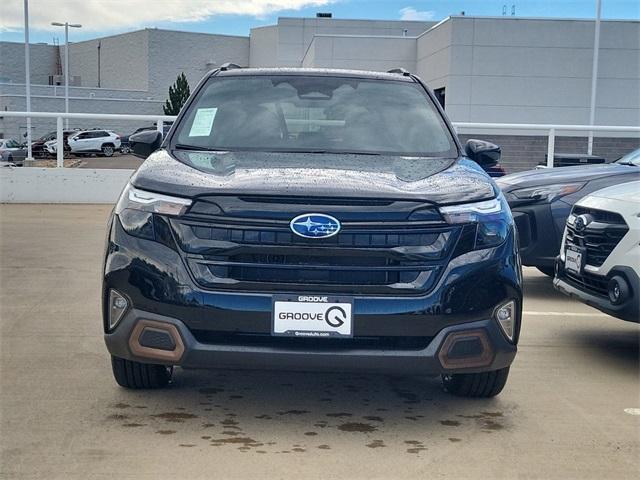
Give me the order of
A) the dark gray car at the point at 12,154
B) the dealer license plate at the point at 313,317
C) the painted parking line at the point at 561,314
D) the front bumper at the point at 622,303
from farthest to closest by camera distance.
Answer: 1. the dark gray car at the point at 12,154
2. the painted parking line at the point at 561,314
3. the front bumper at the point at 622,303
4. the dealer license plate at the point at 313,317

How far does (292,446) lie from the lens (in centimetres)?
349

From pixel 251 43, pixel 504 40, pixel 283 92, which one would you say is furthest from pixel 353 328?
pixel 251 43

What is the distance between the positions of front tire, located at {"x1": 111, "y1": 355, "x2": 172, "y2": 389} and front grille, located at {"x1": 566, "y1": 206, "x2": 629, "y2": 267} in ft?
8.78

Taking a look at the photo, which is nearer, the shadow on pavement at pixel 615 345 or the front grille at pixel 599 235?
the front grille at pixel 599 235

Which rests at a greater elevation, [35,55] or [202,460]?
[35,55]

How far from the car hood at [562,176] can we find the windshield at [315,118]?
218 centimetres

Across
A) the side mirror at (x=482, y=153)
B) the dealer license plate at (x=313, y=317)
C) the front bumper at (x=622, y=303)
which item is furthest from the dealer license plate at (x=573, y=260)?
the dealer license plate at (x=313, y=317)

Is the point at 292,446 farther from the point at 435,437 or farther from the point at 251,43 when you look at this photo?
the point at 251,43

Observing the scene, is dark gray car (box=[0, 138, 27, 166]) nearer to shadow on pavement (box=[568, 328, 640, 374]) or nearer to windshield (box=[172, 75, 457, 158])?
windshield (box=[172, 75, 457, 158])

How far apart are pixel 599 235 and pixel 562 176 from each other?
2.14m

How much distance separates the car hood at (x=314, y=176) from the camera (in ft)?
11.7

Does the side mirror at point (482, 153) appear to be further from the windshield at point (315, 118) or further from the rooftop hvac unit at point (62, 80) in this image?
the rooftop hvac unit at point (62, 80)

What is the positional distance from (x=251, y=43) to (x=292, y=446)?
65243mm

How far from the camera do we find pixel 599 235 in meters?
4.89
